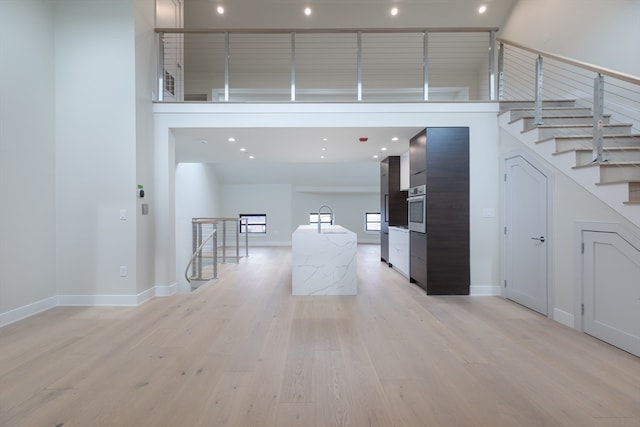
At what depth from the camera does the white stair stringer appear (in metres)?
2.38

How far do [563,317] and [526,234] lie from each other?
0.93 meters

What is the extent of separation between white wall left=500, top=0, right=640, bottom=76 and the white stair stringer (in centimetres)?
126

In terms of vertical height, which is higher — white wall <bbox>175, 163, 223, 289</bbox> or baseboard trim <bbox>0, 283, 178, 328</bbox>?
white wall <bbox>175, 163, 223, 289</bbox>

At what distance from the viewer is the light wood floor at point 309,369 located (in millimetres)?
1640

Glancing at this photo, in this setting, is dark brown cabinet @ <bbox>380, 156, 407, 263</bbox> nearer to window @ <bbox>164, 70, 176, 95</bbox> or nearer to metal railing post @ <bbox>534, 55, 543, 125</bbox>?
metal railing post @ <bbox>534, 55, 543, 125</bbox>

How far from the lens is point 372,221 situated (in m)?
10.8

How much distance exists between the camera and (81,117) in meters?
3.53

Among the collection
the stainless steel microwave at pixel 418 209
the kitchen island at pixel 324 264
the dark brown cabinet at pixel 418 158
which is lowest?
the kitchen island at pixel 324 264

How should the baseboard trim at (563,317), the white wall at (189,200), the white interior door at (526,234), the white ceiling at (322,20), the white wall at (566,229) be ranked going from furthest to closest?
1. the white wall at (189,200)
2. the white ceiling at (322,20)
3. the white interior door at (526,234)
4. the baseboard trim at (563,317)
5. the white wall at (566,229)

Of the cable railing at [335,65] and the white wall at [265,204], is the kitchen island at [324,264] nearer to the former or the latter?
the cable railing at [335,65]

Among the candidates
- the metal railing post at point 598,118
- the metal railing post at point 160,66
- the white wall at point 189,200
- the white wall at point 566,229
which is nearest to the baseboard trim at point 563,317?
the white wall at point 566,229

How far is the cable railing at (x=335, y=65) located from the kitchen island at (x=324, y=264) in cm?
335

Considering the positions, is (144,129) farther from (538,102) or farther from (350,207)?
(350,207)

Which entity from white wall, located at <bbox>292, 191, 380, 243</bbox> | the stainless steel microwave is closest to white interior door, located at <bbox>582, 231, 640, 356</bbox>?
the stainless steel microwave
